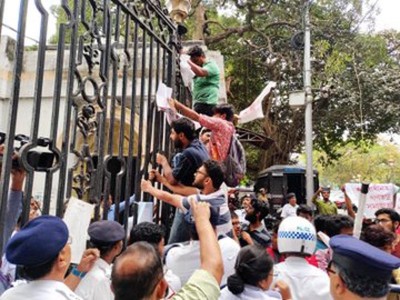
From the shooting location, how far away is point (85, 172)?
246 centimetres

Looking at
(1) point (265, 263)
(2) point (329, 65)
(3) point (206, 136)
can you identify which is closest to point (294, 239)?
(1) point (265, 263)

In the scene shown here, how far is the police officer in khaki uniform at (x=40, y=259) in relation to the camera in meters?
1.52

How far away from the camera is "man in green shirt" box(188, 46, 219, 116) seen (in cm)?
423

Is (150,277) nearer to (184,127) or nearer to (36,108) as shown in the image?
(36,108)

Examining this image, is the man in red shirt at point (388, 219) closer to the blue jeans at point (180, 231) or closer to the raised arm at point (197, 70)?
the blue jeans at point (180, 231)

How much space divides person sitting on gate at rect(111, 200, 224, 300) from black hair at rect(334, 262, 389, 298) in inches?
19.1

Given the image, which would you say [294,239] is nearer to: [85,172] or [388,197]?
[85,172]

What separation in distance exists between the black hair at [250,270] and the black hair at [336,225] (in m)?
1.61

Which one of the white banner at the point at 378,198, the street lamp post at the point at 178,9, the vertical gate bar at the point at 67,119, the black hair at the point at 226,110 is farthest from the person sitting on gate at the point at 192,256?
the white banner at the point at 378,198

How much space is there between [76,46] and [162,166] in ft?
4.07

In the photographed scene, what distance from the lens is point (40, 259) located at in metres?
1.54

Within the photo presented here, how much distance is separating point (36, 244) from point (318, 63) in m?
12.7

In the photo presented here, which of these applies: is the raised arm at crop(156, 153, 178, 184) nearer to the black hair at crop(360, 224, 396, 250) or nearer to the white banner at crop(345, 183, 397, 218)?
the black hair at crop(360, 224, 396, 250)

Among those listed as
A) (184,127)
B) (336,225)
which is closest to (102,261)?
(184,127)
